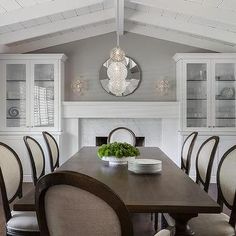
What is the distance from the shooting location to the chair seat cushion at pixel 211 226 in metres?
2.00

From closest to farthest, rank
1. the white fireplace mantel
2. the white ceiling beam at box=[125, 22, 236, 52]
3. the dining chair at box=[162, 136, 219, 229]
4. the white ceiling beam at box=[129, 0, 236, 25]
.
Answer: the dining chair at box=[162, 136, 219, 229]
the white ceiling beam at box=[129, 0, 236, 25]
the white fireplace mantel
the white ceiling beam at box=[125, 22, 236, 52]

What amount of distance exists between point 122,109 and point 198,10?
2058 mm

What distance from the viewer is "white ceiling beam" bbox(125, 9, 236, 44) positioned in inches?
194

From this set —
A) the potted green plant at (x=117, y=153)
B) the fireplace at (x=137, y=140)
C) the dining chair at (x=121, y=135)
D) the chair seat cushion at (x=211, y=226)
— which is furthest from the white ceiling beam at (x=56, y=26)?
the chair seat cushion at (x=211, y=226)

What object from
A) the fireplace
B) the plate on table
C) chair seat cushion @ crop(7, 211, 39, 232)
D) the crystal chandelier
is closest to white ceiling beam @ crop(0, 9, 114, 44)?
the crystal chandelier

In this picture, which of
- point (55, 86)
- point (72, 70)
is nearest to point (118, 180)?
point (55, 86)

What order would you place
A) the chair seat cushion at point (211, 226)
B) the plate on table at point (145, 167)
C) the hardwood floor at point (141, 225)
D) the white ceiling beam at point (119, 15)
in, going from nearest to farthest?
the chair seat cushion at point (211, 226) → the plate on table at point (145, 167) → the hardwood floor at point (141, 225) → the white ceiling beam at point (119, 15)

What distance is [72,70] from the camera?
5789mm

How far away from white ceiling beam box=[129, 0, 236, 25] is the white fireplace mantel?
172cm

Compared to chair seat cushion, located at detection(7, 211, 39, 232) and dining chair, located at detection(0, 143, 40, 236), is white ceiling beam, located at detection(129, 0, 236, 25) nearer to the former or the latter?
dining chair, located at detection(0, 143, 40, 236)

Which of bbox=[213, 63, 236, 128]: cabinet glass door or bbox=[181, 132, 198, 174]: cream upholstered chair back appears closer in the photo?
bbox=[181, 132, 198, 174]: cream upholstered chair back

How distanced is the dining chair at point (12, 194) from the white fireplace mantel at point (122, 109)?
308 centimetres

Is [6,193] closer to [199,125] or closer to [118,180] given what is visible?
[118,180]

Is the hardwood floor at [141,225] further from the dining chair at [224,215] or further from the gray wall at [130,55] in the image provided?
the gray wall at [130,55]
